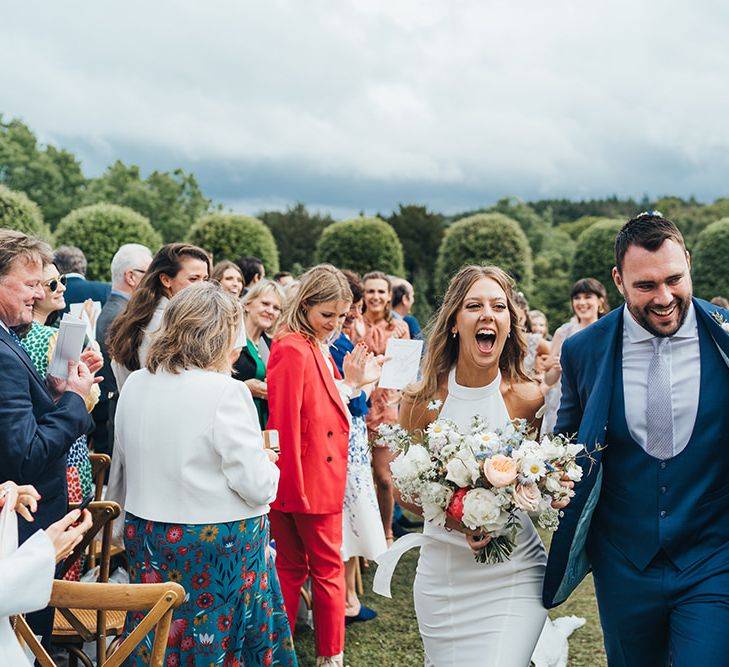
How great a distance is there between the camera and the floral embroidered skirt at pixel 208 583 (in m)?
3.27

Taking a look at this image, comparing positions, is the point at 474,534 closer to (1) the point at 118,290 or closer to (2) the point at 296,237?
(1) the point at 118,290

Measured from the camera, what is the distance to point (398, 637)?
537cm

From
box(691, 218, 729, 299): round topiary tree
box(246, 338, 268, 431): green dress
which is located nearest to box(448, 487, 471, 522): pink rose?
box(246, 338, 268, 431): green dress

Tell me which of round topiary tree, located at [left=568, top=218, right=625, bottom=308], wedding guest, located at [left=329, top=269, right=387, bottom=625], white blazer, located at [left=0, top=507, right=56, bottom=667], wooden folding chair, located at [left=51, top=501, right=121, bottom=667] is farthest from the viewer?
round topiary tree, located at [left=568, top=218, right=625, bottom=308]

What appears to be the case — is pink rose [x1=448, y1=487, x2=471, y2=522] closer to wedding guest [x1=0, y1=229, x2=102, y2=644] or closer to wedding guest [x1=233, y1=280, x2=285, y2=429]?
wedding guest [x1=0, y1=229, x2=102, y2=644]

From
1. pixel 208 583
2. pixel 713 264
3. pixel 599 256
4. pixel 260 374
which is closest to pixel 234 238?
pixel 599 256

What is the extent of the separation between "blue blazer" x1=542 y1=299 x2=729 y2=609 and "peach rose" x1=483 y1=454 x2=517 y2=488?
0.33 meters

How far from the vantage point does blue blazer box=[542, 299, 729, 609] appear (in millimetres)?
3057

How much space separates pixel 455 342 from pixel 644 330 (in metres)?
0.98

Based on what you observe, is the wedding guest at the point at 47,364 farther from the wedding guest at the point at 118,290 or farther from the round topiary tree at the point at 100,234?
the round topiary tree at the point at 100,234

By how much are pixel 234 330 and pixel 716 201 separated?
159 feet

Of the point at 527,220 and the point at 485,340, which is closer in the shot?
the point at 485,340

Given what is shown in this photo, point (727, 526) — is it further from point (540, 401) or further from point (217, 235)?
point (217, 235)

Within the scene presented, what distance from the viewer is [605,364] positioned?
3146 mm
